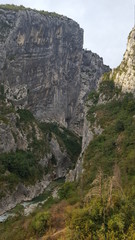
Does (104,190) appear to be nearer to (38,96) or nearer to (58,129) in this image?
(38,96)

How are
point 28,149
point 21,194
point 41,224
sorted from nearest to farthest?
1. point 41,224
2. point 21,194
3. point 28,149

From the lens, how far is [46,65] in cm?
8119

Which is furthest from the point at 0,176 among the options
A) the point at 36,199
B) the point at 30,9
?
the point at 30,9

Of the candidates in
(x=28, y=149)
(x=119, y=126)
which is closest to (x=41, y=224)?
(x=119, y=126)

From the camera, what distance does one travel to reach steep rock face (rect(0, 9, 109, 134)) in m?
72.9

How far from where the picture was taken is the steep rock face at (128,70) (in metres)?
45.9

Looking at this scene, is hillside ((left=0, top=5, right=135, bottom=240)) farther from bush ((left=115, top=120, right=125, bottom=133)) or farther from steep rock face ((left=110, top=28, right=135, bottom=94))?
steep rock face ((left=110, top=28, right=135, bottom=94))

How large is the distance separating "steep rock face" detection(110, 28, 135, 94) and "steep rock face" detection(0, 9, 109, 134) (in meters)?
26.4

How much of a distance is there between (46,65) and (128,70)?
36.4 metres

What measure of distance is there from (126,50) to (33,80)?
31.5 m

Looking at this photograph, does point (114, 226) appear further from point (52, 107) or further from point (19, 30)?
point (52, 107)

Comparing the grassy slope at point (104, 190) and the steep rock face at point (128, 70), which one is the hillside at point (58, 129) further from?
the steep rock face at point (128, 70)

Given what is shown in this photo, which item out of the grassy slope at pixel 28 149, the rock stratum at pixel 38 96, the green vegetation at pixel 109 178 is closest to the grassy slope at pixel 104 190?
the green vegetation at pixel 109 178

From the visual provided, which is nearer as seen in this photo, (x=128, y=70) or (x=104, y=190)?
(x=104, y=190)
